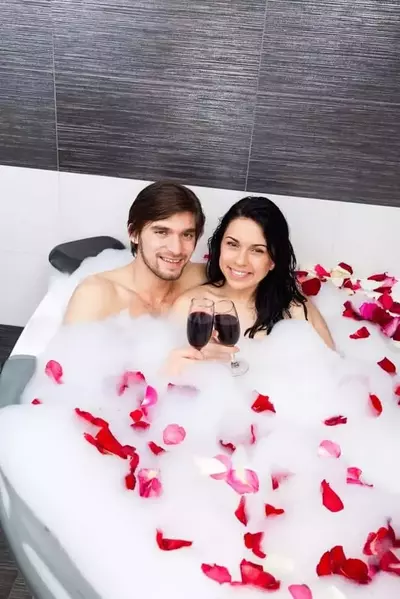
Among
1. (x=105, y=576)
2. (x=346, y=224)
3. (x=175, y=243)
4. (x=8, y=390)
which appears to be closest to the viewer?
(x=105, y=576)

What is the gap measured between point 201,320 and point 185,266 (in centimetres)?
39

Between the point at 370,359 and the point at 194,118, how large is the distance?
2.86ft

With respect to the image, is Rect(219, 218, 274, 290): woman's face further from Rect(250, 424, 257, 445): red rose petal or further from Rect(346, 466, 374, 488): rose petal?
Rect(346, 466, 374, 488): rose petal

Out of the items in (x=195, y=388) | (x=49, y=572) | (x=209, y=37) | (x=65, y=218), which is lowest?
(x=49, y=572)

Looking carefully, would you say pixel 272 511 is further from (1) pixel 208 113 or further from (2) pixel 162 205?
(1) pixel 208 113

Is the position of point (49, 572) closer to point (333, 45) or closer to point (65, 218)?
point (65, 218)

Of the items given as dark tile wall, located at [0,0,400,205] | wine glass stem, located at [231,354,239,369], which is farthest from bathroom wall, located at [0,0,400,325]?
wine glass stem, located at [231,354,239,369]

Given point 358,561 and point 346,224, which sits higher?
point 346,224

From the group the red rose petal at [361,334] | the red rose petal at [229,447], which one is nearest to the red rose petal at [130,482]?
the red rose petal at [229,447]

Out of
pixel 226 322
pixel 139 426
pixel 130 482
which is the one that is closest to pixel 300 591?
pixel 130 482

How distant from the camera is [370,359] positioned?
5.36 feet

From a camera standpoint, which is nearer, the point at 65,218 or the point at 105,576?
the point at 105,576

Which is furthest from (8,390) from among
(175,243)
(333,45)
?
(333,45)

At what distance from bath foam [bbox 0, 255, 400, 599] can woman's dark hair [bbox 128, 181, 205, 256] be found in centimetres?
28
